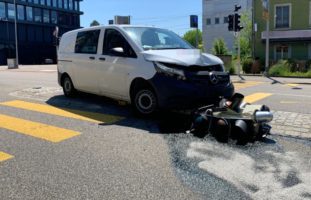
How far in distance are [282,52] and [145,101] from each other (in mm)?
27580

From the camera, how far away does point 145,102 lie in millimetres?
7531

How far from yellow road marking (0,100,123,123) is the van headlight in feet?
4.27

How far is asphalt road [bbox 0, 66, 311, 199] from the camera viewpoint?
4.12 m

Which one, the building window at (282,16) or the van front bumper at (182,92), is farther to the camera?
the building window at (282,16)

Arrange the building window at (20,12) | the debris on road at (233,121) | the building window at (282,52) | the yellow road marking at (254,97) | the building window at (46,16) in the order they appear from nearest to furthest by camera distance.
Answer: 1. the debris on road at (233,121)
2. the yellow road marking at (254,97)
3. the building window at (282,52)
4. the building window at (20,12)
5. the building window at (46,16)

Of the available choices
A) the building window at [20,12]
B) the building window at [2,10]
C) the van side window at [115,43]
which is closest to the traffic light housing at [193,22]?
the van side window at [115,43]

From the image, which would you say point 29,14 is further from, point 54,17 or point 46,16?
point 54,17

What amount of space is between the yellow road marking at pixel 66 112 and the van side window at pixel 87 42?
1438 millimetres

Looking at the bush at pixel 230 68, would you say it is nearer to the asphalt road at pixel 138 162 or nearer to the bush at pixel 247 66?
the bush at pixel 247 66

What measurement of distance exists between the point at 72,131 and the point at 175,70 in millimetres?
2037

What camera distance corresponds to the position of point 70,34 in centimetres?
999

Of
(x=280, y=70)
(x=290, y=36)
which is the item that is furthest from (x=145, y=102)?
(x=290, y=36)

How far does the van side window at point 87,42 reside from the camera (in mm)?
8836

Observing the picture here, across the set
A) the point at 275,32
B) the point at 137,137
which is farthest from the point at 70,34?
the point at 275,32
